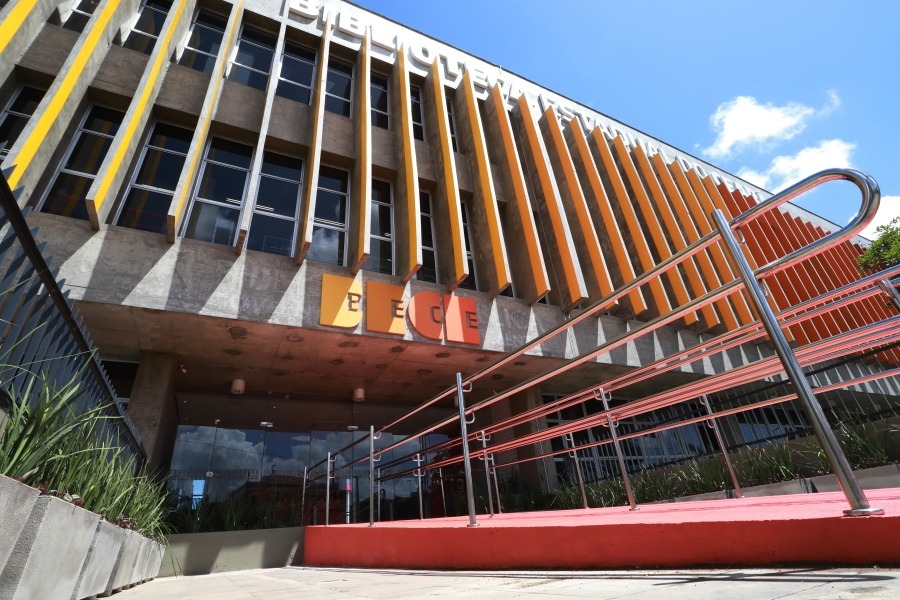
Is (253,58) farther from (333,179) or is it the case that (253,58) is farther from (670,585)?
(670,585)

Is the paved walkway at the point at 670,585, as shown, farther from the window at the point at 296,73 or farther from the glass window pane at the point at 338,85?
the glass window pane at the point at 338,85

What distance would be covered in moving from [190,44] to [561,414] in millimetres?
14224

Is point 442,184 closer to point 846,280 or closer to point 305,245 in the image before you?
point 305,245

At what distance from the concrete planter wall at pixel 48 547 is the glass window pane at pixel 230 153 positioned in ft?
30.5

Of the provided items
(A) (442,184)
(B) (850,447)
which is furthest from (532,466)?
(A) (442,184)

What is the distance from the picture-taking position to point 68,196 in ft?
26.8

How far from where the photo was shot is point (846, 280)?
64.2 feet

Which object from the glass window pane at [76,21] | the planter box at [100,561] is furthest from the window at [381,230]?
the planter box at [100,561]

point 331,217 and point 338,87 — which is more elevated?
point 338,87

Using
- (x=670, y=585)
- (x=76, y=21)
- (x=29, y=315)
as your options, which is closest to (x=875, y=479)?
(x=670, y=585)

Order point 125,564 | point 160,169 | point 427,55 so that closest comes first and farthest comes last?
1. point 125,564
2. point 160,169
3. point 427,55

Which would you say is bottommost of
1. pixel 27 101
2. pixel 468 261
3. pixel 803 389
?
pixel 803 389

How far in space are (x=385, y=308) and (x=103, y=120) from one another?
7.33m

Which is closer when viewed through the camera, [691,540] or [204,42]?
[691,540]
